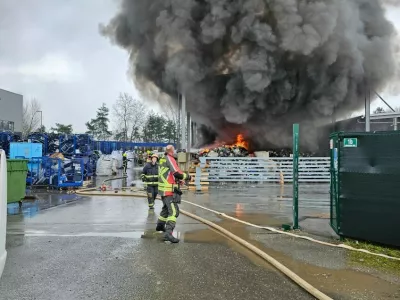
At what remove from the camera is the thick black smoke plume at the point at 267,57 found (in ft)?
67.4

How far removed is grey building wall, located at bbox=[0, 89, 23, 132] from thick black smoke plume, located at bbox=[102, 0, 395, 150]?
2495 cm

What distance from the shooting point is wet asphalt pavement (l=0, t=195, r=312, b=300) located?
144 inches

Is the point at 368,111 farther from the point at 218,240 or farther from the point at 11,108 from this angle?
the point at 11,108

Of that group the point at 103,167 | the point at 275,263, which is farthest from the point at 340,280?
the point at 103,167

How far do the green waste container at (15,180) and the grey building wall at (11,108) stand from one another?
35.4 meters

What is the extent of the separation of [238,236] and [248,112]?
1664 cm

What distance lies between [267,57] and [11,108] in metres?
34.2

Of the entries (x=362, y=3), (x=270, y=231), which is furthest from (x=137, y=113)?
(x=270, y=231)

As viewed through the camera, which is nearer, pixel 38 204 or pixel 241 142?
pixel 38 204

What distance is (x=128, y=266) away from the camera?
4.47m

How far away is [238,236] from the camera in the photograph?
5.96 meters

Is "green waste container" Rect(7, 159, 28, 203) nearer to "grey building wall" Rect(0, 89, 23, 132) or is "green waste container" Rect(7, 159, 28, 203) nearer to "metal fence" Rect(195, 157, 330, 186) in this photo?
"metal fence" Rect(195, 157, 330, 186)

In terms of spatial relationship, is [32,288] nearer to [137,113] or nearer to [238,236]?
[238,236]

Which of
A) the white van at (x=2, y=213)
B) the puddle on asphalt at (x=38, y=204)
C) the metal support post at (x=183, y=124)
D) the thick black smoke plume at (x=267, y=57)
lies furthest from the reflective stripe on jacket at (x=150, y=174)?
the thick black smoke plume at (x=267, y=57)
